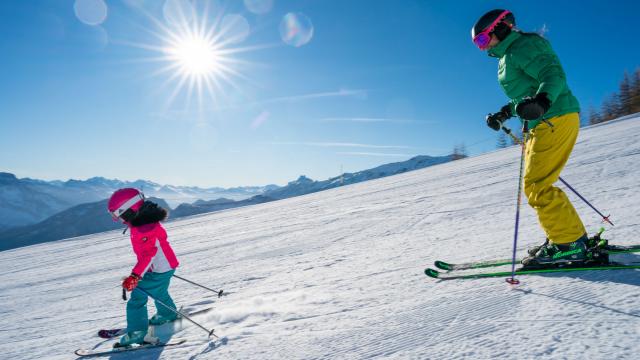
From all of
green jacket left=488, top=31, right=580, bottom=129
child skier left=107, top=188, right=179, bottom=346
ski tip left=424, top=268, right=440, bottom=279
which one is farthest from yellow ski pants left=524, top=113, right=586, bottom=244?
child skier left=107, top=188, right=179, bottom=346

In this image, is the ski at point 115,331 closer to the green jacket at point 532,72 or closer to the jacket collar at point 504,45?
the green jacket at point 532,72

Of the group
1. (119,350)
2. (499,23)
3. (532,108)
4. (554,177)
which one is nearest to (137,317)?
(119,350)

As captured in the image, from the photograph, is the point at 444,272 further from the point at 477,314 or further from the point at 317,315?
the point at 317,315

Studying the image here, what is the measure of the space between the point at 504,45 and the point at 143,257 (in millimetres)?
3684

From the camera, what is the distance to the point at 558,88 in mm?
2264

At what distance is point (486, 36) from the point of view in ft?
8.73

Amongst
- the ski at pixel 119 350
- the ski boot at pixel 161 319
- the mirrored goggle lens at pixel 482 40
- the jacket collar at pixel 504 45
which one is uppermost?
the mirrored goggle lens at pixel 482 40

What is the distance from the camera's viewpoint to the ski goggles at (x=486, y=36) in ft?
8.58

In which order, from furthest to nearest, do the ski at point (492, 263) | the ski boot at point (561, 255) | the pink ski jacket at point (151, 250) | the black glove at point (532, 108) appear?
the pink ski jacket at point (151, 250), the ski at point (492, 263), the ski boot at point (561, 255), the black glove at point (532, 108)

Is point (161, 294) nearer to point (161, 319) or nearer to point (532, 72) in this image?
point (161, 319)

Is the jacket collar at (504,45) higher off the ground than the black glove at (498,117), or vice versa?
the jacket collar at (504,45)

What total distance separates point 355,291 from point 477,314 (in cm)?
113

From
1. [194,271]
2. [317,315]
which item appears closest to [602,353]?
[317,315]

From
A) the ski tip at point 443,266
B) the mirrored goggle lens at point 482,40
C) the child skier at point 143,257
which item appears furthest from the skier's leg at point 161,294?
the mirrored goggle lens at point 482,40
